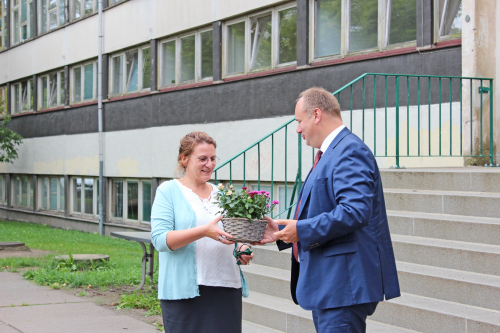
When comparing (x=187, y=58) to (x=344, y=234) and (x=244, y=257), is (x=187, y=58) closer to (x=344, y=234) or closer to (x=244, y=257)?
(x=244, y=257)

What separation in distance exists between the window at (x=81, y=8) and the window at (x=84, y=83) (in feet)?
5.04

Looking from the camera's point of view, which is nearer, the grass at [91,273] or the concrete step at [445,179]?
the concrete step at [445,179]

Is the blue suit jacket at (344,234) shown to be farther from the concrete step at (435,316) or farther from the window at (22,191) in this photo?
the window at (22,191)

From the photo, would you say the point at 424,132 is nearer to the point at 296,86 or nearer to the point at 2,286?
the point at 296,86

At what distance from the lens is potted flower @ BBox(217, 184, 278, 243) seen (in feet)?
10.1

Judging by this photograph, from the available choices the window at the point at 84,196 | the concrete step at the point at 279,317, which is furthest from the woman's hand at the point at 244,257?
the window at the point at 84,196

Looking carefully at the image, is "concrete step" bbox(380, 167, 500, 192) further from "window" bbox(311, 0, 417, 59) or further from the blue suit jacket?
the blue suit jacket

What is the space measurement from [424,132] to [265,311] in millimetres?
4318

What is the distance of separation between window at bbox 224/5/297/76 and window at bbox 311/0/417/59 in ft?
2.15

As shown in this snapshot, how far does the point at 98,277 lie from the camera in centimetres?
820

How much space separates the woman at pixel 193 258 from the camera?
332 centimetres

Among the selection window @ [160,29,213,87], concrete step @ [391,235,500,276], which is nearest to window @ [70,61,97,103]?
window @ [160,29,213,87]

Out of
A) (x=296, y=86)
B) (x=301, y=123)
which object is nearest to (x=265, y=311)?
(x=301, y=123)

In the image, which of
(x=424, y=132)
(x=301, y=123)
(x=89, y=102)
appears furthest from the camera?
(x=89, y=102)
